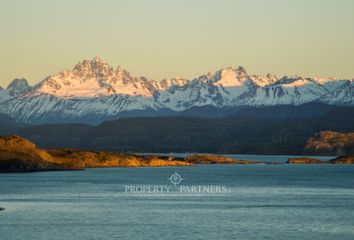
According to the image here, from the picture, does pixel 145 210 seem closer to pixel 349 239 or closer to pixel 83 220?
pixel 83 220

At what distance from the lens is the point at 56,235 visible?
104 meters

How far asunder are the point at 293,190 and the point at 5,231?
8824cm

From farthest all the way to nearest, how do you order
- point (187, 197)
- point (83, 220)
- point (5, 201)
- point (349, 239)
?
1. point (187, 197)
2. point (5, 201)
3. point (83, 220)
4. point (349, 239)

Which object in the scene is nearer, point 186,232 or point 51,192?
point 186,232

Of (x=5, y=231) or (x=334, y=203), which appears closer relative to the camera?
(x=5, y=231)

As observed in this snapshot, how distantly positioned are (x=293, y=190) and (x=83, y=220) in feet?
240

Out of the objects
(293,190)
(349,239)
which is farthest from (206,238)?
(293,190)

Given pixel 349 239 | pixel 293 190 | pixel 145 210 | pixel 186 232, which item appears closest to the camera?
pixel 349 239

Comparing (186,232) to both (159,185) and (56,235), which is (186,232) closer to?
(56,235)

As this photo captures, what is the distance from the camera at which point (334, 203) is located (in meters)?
150

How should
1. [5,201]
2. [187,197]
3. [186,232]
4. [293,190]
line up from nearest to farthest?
[186,232] < [5,201] < [187,197] < [293,190]

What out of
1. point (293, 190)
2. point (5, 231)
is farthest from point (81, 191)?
point (5, 231)

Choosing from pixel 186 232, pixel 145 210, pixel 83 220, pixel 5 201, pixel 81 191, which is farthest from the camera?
pixel 81 191

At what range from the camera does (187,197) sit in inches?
6314
